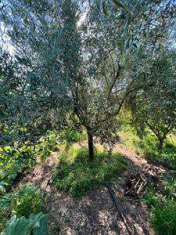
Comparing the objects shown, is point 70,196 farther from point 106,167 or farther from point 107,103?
point 107,103

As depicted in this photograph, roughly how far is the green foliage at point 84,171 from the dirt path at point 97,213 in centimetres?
19

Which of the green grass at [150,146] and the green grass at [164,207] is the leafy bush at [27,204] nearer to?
the green grass at [164,207]

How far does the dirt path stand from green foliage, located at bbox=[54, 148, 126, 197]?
0.19 meters

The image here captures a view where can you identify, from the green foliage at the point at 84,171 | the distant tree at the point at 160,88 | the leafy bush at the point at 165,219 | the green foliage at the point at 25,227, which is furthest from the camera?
the green foliage at the point at 84,171

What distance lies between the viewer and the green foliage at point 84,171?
489cm

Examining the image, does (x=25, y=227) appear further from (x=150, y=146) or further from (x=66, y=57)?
(x=150, y=146)

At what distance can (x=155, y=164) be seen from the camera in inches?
264

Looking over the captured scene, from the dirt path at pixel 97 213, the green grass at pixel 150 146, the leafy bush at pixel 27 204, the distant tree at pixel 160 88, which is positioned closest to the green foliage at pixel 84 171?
the dirt path at pixel 97 213

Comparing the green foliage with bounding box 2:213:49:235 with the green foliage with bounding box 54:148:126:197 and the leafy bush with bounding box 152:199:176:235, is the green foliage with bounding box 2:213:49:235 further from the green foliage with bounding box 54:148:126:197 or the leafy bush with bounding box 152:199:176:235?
the leafy bush with bounding box 152:199:176:235

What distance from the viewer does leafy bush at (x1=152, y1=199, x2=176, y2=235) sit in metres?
3.58

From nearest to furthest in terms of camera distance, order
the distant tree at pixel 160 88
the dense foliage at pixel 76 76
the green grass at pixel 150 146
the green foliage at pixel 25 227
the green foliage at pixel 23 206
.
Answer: the green foliage at pixel 25 227 → the dense foliage at pixel 76 76 → the green foliage at pixel 23 206 → the distant tree at pixel 160 88 → the green grass at pixel 150 146

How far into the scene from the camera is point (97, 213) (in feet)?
14.0

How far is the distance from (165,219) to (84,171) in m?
2.30

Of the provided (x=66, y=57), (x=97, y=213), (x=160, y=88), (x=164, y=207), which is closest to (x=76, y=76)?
(x=66, y=57)
